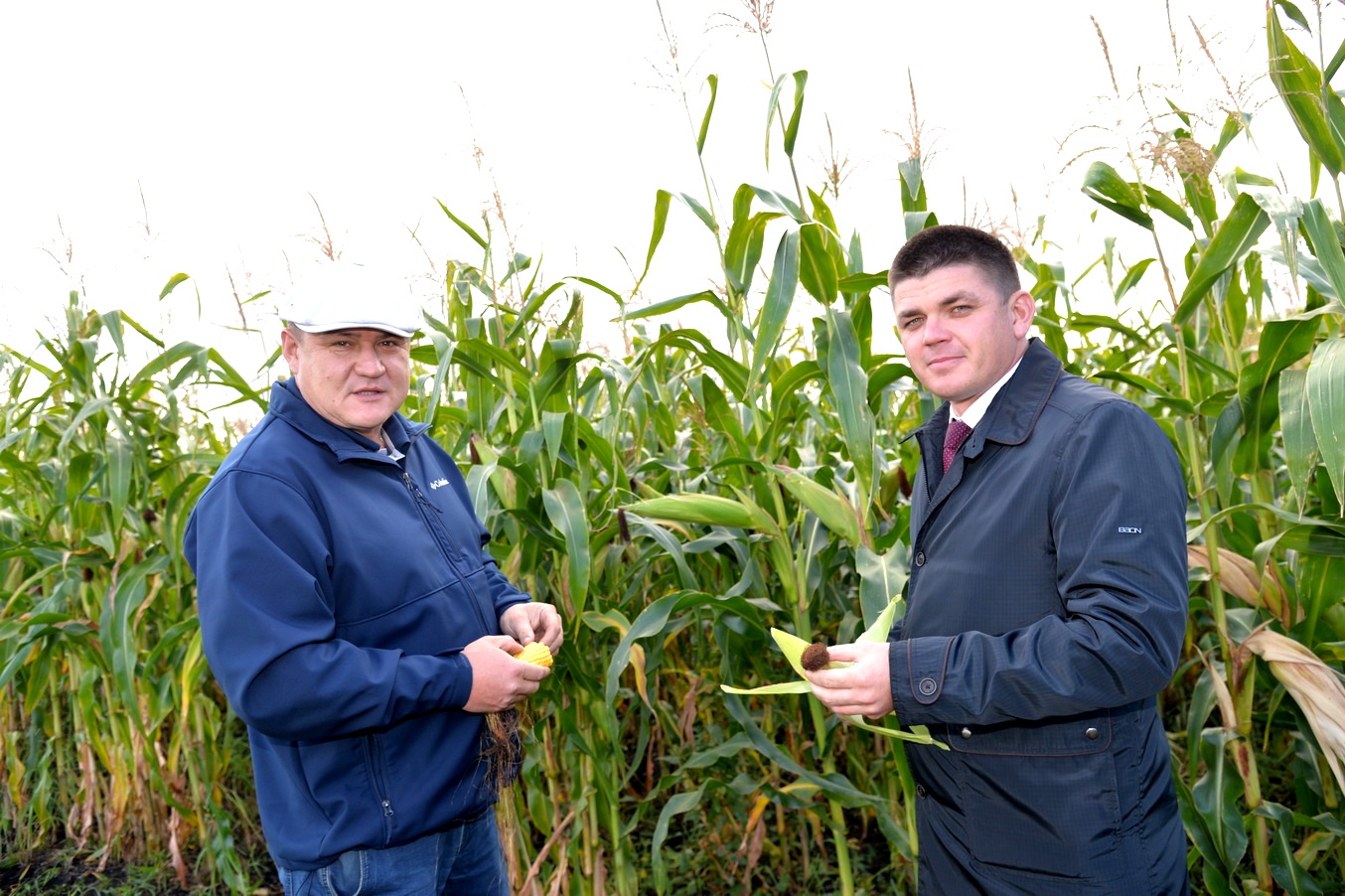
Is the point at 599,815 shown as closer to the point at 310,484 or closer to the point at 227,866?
the point at 227,866

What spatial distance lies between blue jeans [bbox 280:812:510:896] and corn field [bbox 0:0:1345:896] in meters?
0.52

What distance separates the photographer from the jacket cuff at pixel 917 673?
5.30ft

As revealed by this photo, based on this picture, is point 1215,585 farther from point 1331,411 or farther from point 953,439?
point 953,439

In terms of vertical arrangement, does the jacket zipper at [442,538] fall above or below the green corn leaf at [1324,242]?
below

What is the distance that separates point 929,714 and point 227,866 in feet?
10.5

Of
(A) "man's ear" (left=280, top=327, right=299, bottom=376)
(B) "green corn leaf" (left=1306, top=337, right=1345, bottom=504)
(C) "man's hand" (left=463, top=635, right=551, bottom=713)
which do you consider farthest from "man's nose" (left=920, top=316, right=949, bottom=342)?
(A) "man's ear" (left=280, top=327, right=299, bottom=376)

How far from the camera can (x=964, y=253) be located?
73.5 inches

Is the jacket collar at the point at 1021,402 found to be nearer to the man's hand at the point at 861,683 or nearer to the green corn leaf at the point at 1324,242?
the man's hand at the point at 861,683

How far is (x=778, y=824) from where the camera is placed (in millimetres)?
3363

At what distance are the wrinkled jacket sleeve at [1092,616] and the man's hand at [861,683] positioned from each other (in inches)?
1.0

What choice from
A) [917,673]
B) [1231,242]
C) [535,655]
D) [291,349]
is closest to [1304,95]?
[1231,242]

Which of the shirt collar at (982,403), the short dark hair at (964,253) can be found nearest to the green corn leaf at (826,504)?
the shirt collar at (982,403)

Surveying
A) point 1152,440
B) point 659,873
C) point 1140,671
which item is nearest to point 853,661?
point 1140,671

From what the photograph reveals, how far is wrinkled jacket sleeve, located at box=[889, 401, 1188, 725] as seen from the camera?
152cm
